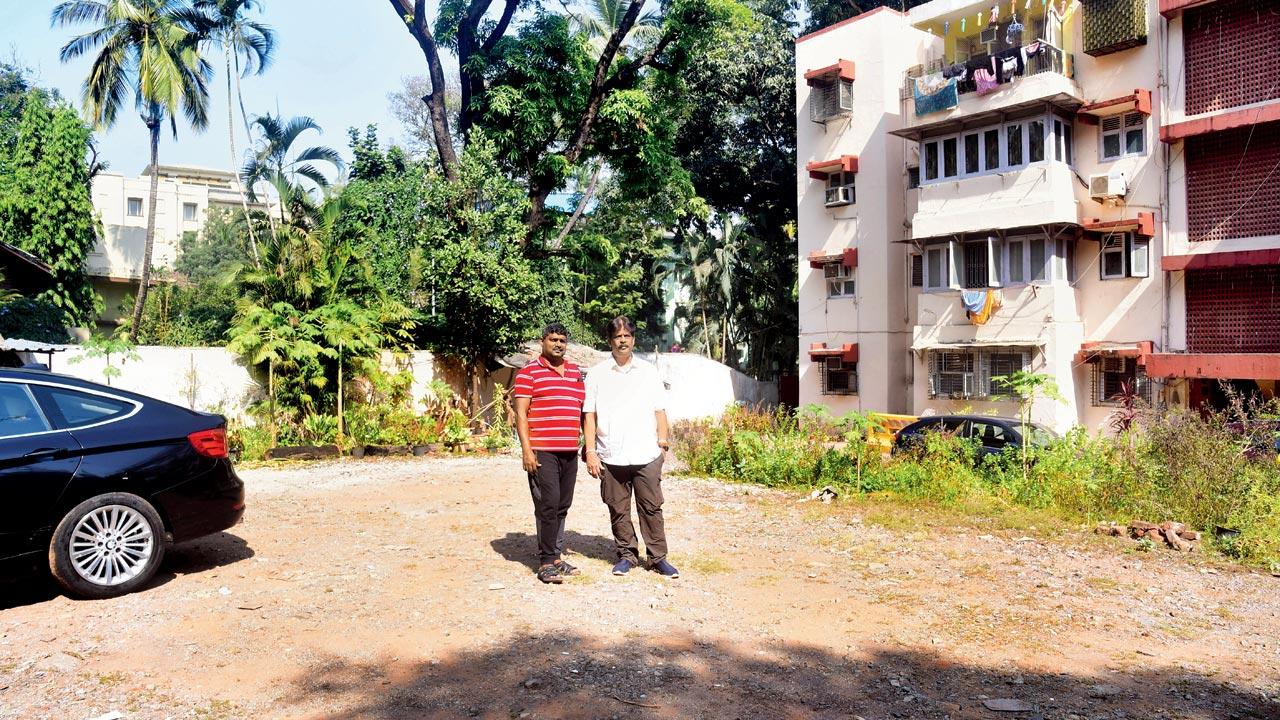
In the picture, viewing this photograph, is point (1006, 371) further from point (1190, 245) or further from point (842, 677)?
point (842, 677)

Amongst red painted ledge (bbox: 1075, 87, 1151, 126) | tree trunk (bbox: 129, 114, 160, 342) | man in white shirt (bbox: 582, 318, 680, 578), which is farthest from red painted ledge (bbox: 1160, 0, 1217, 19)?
tree trunk (bbox: 129, 114, 160, 342)

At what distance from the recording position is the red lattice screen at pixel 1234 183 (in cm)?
1878

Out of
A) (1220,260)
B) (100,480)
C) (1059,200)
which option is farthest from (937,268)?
(100,480)

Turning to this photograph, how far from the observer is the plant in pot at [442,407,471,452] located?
56.1 feet

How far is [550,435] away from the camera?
22.5 feet

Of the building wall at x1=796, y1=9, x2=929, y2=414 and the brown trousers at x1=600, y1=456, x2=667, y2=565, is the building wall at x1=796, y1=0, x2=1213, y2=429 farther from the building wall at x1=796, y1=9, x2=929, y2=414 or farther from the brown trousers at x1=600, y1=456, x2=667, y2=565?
the brown trousers at x1=600, y1=456, x2=667, y2=565

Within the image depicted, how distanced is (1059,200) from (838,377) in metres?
7.92

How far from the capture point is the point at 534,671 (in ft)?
16.2

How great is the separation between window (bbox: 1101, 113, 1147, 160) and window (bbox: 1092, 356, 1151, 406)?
4.54 metres

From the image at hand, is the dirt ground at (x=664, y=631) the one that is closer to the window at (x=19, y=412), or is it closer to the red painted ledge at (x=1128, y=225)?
the window at (x=19, y=412)

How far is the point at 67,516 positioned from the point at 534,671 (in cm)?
345

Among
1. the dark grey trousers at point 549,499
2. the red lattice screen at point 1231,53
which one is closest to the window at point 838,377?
the red lattice screen at point 1231,53

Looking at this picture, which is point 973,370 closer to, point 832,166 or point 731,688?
point 832,166

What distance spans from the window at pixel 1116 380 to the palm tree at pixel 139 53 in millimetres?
24091
